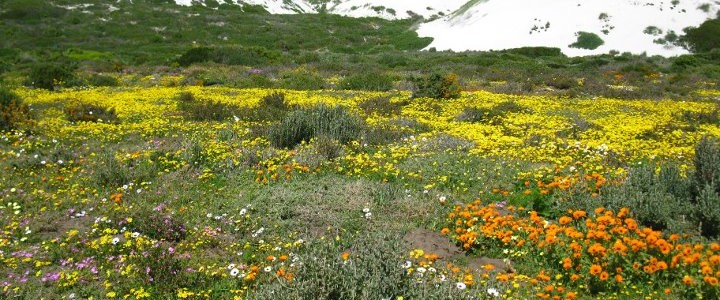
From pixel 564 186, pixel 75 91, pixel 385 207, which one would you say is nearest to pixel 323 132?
pixel 385 207

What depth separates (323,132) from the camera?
12.6 m

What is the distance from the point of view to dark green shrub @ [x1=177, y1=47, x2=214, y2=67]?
3700 cm

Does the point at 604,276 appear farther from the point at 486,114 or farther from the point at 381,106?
the point at 381,106

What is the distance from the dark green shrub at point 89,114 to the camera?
49.7 feet

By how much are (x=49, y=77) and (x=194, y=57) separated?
1440 centimetres

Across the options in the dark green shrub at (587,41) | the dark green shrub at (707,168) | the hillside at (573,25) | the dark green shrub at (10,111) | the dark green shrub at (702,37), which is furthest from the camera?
the dark green shrub at (587,41)

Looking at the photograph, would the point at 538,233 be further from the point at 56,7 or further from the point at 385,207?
the point at 56,7

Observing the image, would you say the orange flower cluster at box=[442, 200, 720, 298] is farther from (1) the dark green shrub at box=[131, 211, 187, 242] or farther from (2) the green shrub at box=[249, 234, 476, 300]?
(1) the dark green shrub at box=[131, 211, 187, 242]

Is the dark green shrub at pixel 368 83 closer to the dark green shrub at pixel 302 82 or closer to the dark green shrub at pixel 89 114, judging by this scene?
the dark green shrub at pixel 302 82

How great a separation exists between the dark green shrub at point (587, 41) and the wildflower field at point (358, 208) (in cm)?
3744

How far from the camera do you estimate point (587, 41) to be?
163ft

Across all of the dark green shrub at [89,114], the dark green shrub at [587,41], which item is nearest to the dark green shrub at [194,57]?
the dark green shrub at [89,114]

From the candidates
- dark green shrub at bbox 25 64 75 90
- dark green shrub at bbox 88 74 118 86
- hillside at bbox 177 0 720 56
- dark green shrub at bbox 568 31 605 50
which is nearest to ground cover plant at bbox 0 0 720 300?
dark green shrub at bbox 25 64 75 90

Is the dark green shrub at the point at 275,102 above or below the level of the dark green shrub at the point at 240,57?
above
